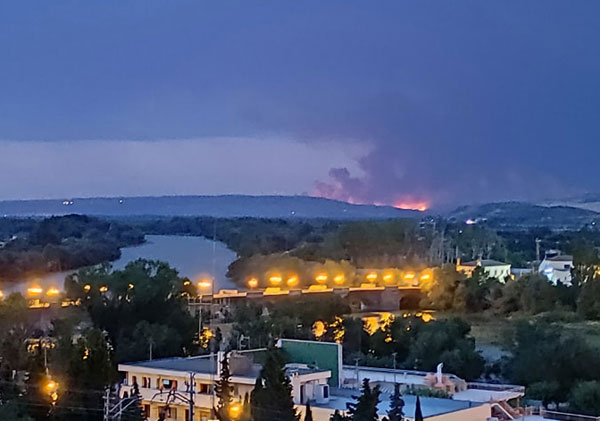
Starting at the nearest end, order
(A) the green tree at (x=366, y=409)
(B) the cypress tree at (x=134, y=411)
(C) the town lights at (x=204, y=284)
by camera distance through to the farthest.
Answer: (A) the green tree at (x=366, y=409) < (B) the cypress tree at (x=134, y=411) < (C) the town lights at (x=204, y=284)

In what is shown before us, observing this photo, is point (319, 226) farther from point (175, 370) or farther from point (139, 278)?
point (175, 370)

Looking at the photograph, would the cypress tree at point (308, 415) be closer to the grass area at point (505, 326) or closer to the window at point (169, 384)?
the window at point (169, 384)

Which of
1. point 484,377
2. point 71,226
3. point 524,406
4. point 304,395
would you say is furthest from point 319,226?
point 304,395

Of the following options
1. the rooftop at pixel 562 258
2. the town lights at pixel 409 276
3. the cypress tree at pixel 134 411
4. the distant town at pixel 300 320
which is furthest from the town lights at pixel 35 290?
the rooftop at pixel 562 258

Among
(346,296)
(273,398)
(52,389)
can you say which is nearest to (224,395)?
(273,398)

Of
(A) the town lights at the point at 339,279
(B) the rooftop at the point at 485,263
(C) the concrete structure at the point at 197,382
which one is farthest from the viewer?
(B) the rooftop at the point at 485,263

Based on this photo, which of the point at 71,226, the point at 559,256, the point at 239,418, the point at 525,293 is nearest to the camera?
the point at 239,418
